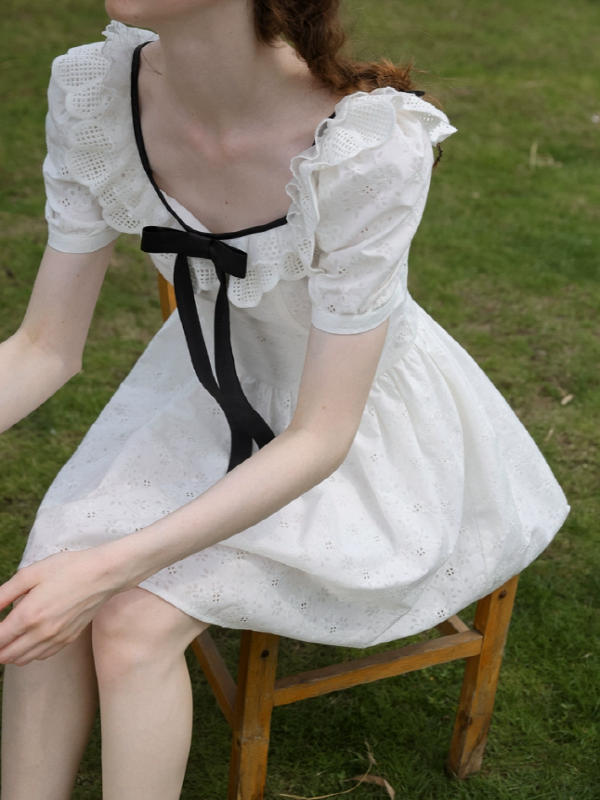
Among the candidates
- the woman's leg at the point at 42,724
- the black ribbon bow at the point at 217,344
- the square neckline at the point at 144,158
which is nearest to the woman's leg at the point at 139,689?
the woman's leg at the point at 42,724

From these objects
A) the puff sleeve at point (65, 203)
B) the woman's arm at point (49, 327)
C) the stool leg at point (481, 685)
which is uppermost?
the puff sleeve at point (65, 203)

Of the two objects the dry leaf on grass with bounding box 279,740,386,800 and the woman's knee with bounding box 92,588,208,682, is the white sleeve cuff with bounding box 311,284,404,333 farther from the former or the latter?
the dry leaf on grass with bounding box 279,740,386,800

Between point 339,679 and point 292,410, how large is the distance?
416mm

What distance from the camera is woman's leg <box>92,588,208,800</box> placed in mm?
1157

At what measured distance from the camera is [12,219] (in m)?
3.39

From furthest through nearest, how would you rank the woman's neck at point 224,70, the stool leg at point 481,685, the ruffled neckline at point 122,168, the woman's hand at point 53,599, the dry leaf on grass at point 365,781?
the dry leaf on grass at point 365,781, the stool leg at point 481,685, the ruffled neckline at point 122,168, the woman's neck at point 224,70, the woman's hand at point 53,599

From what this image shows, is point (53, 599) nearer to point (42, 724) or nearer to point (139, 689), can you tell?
point (139, 689)

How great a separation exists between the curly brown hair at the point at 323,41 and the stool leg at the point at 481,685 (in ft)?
2.55

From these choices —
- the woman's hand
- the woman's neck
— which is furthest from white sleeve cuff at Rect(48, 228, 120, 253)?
the woman's hand

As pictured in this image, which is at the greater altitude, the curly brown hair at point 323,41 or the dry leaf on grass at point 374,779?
the curly brown hair at point 323,41

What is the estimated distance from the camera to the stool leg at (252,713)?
1329mm

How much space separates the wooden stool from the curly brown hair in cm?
54

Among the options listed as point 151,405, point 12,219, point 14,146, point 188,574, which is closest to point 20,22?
point 14,146

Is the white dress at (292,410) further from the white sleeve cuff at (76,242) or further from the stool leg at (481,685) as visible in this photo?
the stool leg at (481,685)
